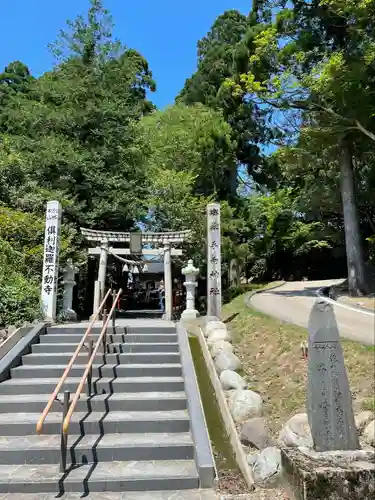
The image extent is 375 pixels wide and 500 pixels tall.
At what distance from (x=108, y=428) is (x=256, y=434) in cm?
198

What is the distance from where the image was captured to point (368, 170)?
17531mm

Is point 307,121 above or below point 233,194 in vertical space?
above

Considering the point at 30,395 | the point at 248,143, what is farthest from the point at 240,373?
the point at 248,143

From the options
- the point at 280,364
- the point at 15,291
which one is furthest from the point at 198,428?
the point at 15,291

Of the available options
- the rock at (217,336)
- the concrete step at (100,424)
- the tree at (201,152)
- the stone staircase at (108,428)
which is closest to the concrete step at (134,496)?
the stone staircase at (108,428)

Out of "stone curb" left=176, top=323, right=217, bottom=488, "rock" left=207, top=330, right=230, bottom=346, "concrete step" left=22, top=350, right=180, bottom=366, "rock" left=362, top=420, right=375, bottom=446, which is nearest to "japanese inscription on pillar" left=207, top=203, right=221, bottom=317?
"rock" left=207, top=330, right=230, bottom=346

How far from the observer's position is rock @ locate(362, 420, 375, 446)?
3605 millimetres

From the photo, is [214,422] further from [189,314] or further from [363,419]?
[189,314]

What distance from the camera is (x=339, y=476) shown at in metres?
3.38

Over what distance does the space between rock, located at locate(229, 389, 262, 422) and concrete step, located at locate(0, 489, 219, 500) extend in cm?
104

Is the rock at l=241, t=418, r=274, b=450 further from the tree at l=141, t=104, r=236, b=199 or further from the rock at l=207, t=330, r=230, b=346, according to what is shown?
the tree at l=141, t=104, r=236, b=199

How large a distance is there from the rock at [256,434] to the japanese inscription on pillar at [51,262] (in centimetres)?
605

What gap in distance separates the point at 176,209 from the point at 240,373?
9.66m

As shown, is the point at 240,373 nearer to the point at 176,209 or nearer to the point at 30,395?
the point at 30,395
